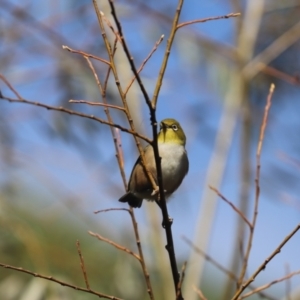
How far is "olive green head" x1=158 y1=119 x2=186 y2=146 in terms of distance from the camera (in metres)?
2.88

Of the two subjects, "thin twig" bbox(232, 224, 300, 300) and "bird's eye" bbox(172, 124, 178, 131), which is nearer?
"thin twig" bbox(232, 224, 300, 300)

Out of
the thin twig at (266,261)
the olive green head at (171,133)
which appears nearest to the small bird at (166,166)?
the olive green head at (171,133)

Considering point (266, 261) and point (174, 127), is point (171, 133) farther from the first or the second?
point (266, 261)

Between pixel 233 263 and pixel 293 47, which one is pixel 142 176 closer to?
pixel 233 263

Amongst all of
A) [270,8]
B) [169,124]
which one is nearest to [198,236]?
[169,124]

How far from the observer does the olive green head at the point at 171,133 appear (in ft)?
9.45

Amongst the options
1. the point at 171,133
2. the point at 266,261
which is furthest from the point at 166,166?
the point at 266,261

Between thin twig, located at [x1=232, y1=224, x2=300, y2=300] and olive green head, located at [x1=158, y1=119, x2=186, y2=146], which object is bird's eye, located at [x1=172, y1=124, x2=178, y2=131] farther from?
thin twig, located at [x1=232, y1=224, x2=300, y2=300]

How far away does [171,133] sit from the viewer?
2883mm

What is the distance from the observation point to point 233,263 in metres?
3.17

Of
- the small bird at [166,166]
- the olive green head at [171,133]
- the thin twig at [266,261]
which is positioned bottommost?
the thin twig at [266,261]

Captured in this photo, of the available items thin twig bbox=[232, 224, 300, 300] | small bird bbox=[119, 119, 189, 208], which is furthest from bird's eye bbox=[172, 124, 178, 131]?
thin twig bbox=[232, 224, 300, 300]

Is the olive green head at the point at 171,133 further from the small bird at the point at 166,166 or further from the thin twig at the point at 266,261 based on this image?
the thin twig at the point at 266,261

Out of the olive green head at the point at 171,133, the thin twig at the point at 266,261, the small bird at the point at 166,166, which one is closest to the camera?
the thin twig at the point at 266,261
